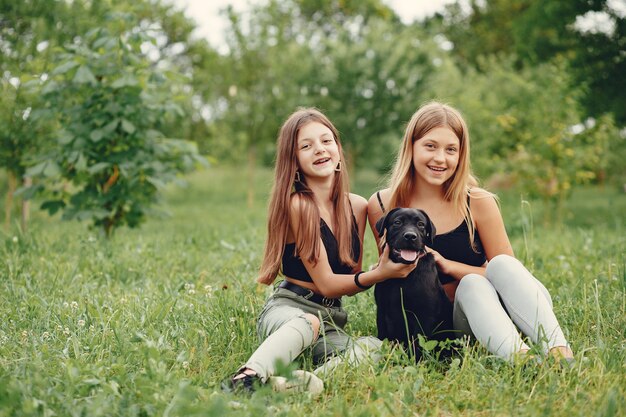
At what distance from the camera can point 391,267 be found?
2.84m

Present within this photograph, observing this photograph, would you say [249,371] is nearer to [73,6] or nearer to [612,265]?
[612,265]

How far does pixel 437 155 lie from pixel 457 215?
13.9 inches

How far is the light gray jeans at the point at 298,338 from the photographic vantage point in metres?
2.74

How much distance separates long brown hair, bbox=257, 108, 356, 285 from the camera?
3182mm

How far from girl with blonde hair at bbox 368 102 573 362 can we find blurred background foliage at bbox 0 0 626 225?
11.1ft

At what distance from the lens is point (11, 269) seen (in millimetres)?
4445

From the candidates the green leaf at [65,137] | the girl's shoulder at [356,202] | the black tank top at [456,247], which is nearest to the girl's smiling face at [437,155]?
the black tank top at [456,247]

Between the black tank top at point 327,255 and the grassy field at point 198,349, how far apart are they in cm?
38

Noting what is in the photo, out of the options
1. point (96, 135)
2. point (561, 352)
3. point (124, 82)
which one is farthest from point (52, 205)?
point (561, 352)

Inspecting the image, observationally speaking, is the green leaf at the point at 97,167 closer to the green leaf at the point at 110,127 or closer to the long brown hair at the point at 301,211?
the green leaf at the point at 110,127

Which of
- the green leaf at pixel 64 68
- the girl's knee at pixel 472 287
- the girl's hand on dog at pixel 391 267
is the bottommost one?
the girl's knee at pixel 472 287

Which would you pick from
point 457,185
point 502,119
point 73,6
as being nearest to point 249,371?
point 457,185

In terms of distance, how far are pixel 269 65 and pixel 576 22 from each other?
24.3 ft

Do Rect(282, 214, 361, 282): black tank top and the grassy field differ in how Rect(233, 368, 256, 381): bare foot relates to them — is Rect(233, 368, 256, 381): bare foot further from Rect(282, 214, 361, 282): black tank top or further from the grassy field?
Rect(282, 214, 361, 282): black tank top
